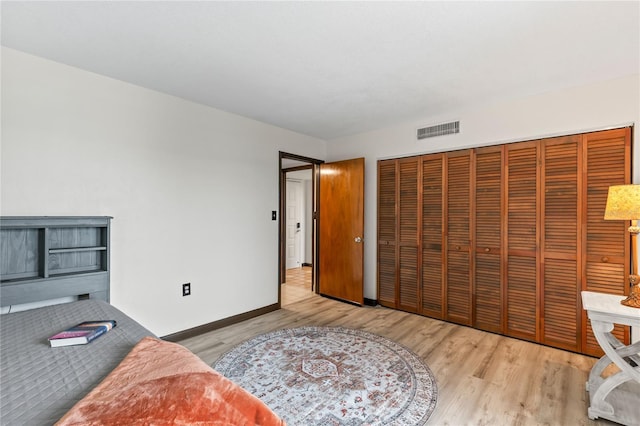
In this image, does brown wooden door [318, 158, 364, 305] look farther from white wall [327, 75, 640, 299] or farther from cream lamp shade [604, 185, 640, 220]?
cream lamp shade [604, 185, 640, 220]

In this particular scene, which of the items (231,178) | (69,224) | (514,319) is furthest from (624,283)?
(69,224)

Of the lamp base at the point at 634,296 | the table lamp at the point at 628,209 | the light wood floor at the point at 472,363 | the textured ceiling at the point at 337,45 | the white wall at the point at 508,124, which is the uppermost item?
the textured ceiling at the point at 337,45

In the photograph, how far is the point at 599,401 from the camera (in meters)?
1.80

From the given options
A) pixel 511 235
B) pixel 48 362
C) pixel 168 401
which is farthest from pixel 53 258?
pixel 511 235

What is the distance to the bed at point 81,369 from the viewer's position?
894mm

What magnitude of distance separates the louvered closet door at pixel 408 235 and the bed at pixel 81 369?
9.59 ft

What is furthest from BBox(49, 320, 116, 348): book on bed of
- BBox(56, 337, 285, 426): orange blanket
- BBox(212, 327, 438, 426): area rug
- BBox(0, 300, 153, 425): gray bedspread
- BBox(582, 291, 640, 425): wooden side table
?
BBox(582, 291, 640, 425): wooden side table

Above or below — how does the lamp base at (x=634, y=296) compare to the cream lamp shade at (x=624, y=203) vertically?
below

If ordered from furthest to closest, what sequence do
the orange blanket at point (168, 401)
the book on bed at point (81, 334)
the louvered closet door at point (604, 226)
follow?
the louvered closet door at point (604, 226) → the book on bed at point (81, 334) → the orange blanket at point (168, 401)

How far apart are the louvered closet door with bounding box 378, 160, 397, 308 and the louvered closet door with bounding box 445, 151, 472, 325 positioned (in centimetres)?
68

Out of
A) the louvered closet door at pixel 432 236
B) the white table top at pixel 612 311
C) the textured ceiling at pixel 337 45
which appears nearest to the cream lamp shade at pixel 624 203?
the white table top at pixel 612 311

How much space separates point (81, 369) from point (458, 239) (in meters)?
3.28

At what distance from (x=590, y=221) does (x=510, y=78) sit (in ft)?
4.56

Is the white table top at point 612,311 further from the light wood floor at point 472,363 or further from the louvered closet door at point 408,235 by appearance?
the louvered closet door at point 408,235
